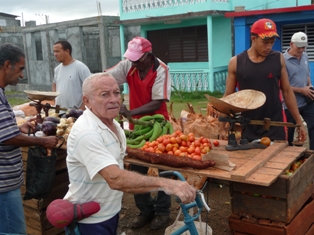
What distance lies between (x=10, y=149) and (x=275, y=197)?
7.61ft

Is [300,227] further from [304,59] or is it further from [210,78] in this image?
[210,78]

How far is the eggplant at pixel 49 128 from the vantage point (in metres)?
4.54

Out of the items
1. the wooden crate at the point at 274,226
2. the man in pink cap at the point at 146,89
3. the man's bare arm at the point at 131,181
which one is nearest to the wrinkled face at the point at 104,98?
the man's bare arm at the point at 131,181

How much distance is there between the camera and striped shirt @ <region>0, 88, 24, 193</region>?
313 centimetres

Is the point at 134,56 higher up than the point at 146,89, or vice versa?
the point at 134,56

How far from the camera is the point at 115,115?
242cm

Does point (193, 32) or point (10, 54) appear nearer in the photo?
point (10, 54)

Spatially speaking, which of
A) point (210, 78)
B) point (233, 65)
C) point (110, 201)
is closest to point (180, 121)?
point (233, 65)

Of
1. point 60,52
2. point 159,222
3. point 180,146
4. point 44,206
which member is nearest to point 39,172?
point 44,206

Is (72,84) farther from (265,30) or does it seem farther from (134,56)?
(265,30)

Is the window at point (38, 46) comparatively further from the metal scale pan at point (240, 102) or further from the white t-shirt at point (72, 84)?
the metal scale pan at point (240, 102)

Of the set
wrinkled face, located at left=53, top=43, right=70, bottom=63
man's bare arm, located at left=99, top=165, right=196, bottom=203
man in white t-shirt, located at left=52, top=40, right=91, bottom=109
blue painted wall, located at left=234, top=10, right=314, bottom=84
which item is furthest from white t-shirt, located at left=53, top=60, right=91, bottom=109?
blue painted wall, located at left=234, top=10, right=314, bottom=84

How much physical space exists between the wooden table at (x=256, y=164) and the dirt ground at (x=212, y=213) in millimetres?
1050

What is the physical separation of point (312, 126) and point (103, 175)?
456 cm
